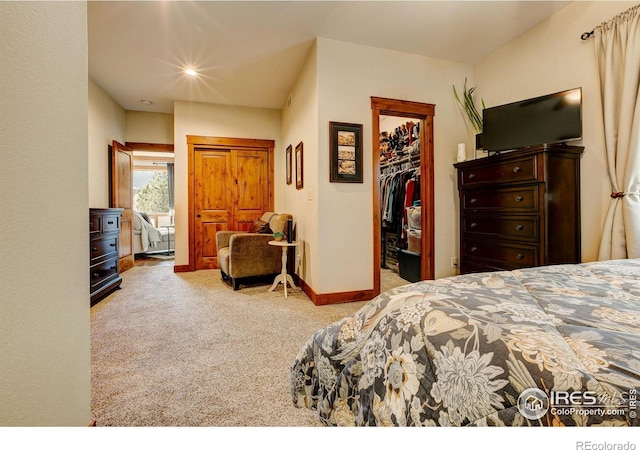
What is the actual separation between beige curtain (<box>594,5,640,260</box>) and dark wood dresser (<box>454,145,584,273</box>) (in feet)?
0.73

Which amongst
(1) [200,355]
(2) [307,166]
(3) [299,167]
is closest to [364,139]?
(2) [307,166]

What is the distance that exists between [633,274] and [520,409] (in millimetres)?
999

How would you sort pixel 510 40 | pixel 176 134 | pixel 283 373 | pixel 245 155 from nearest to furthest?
1. pixel 283 373
2. pixel 510 40
3. pixel 176 134
4. pixel 245 155

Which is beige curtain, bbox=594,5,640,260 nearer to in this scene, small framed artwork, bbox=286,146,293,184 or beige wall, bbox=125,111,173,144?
small framed artwork, bbox=286,146,293,184

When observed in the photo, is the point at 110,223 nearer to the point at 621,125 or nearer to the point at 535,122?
the point at 535,122

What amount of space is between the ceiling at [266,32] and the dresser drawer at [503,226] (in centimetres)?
180

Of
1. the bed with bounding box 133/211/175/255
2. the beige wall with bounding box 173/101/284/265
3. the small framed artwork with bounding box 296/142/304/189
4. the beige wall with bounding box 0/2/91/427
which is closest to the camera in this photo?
the beige wall with bounding box 0/2/91/427

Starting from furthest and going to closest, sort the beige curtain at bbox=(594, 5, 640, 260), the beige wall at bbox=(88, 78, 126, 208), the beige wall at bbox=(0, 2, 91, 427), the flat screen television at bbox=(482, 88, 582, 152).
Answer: the beige wall at bbox=(88, 78, 126, 208) < the flat screen television at bbox=(482, 88, 582, 152) < the beige curtain at bbox=(594, 5, 640, 260) < the beige wall at bbox=(0, 2, 91, 427)

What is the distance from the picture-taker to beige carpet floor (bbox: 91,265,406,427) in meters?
1.25

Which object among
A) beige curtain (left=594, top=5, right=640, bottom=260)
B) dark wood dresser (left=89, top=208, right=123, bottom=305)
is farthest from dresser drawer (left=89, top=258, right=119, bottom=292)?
beige curtain (left=594, top=5, right=640, bottom=260)

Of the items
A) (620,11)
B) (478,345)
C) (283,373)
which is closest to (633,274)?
(478,345)

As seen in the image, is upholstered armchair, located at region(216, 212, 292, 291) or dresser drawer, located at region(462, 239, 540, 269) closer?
dresser drawer, located at region(462, 239, 540, 269)
